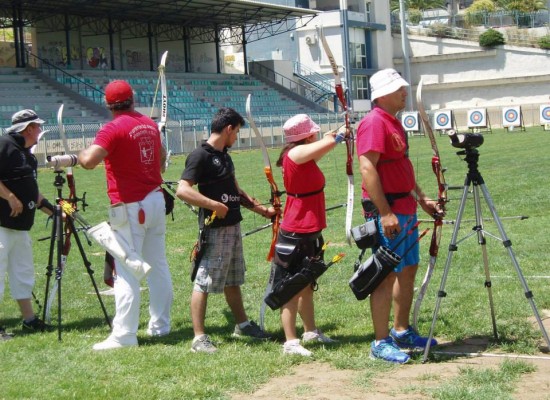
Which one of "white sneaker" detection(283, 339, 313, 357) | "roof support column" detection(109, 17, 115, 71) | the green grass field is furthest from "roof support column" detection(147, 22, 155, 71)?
"white sneaker" detection(283, 339, 313, 357)

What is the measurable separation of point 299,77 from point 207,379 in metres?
59.2

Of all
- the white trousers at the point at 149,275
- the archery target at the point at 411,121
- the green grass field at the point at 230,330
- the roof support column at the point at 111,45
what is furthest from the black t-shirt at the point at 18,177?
the archery target at the point at 411,121

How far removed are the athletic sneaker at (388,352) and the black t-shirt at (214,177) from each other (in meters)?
1.57

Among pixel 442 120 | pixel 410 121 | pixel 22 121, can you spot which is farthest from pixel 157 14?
pixel 22 121

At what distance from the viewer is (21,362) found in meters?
6.59

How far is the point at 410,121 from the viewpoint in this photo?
55.5m

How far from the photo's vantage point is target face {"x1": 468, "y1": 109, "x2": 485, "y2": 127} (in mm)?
54656

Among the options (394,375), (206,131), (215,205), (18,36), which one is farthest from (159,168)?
(18,36)

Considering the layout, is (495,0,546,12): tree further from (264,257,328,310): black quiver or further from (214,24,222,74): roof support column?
(264,257,328,310): black quiver

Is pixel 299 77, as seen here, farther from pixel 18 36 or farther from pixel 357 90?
pixel 18 36

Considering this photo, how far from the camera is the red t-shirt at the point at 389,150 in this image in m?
5.88

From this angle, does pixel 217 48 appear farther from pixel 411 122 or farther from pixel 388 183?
pixel 388 183

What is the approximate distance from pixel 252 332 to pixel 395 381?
1828 millimetres

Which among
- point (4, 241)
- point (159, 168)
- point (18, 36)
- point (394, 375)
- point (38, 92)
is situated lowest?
point (394, 375)
